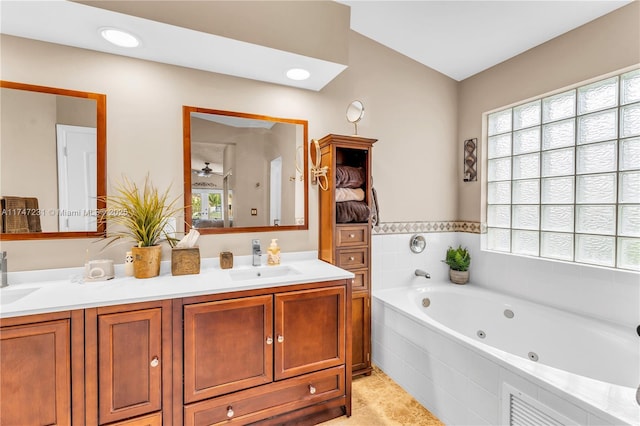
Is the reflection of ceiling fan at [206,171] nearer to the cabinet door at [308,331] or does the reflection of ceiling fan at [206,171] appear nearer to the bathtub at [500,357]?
the cabinet door at [308,331]

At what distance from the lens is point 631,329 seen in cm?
176

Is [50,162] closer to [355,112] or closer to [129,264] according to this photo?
[129,264]

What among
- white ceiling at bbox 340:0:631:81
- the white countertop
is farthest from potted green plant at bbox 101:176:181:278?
white ceiling at bbox 340:0:631:81

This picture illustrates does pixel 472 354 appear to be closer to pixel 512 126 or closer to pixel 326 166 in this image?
pixel 326 166

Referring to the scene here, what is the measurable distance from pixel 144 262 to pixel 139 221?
9.8 inches

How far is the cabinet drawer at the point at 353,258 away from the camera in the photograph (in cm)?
217

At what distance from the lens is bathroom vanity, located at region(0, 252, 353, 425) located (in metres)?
1.19

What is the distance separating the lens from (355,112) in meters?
2.25

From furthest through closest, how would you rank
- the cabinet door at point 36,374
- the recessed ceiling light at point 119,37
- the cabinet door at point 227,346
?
the recessed ceiling light at point 119,37, the cabinet door at point 227,346, the cabinet door at point 36,374

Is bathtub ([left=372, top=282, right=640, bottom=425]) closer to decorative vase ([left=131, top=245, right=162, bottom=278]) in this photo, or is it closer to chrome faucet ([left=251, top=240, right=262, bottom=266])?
chrome faucet ([left=251, top=240, right=262, bottom=266])

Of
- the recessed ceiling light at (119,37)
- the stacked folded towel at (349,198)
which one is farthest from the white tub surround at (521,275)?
the recessed ceiling light at (119,37)

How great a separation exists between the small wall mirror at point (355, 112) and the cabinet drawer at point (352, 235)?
77 centimetres

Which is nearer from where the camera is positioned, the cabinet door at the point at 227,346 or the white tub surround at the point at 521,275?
the cabinet door at the point at 227,346

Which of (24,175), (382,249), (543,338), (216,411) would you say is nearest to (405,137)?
(382,249)
